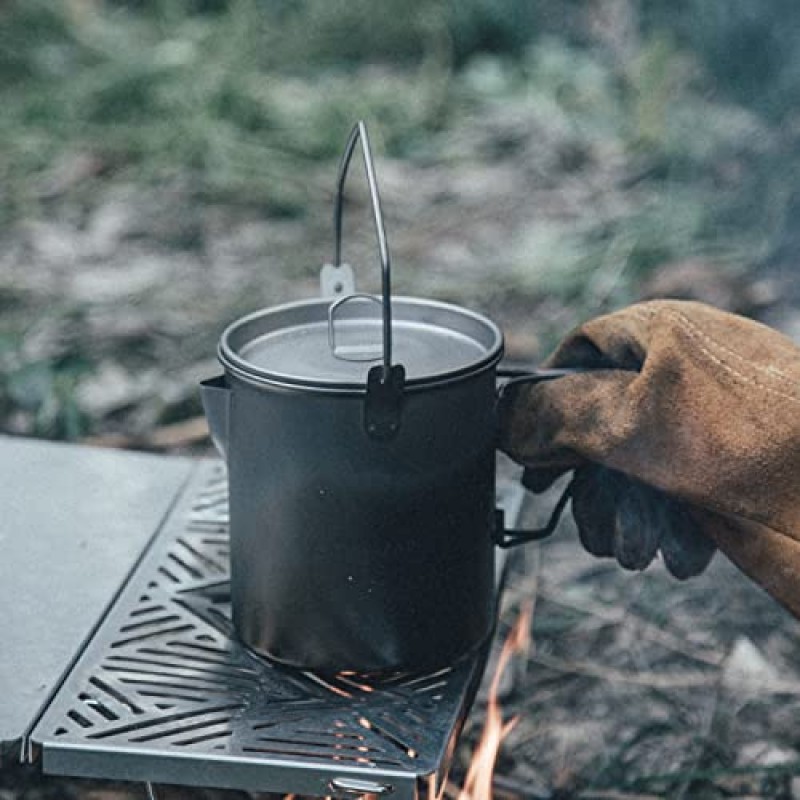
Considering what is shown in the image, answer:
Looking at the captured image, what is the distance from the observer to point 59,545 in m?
2.08

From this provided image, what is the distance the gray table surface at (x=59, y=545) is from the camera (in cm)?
176

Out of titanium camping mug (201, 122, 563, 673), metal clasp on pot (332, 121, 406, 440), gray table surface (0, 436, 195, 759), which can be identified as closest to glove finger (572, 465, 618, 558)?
titanium camping mug (201, 122, 563, 673)

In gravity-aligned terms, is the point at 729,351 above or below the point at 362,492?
above

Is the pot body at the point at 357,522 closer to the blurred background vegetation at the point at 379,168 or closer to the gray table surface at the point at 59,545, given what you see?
the gray table surface at the point at 59,545

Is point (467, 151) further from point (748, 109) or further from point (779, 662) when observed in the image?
point (779, 662)

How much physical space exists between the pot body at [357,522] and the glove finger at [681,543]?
260 mm

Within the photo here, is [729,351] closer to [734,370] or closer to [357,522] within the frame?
[734,370]

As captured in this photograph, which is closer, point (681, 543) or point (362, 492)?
point (362, 492)

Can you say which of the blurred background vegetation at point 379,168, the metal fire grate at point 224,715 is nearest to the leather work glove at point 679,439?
the metal fire grate at point 224,715

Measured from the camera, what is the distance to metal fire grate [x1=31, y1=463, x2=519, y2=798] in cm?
157

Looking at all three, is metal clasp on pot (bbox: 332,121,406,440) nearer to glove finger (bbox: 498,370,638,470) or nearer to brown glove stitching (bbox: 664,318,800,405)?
glove finger (bbox: 498,370,638,470)

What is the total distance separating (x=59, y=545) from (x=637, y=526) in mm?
854

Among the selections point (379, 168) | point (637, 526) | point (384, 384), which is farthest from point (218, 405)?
point (379, 168)

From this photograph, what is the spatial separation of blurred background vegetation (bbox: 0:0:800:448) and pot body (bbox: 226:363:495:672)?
1.36 metres
